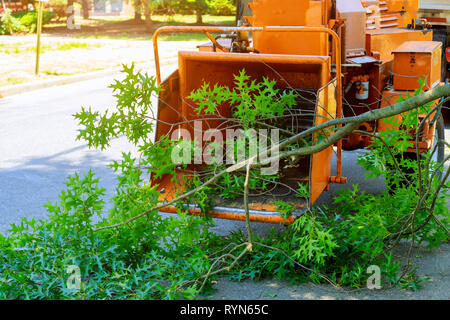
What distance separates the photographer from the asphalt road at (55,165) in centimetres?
410

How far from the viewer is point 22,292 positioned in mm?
3801

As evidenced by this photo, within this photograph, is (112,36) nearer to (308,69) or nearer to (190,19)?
(190,19)

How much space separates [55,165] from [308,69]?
362 cm

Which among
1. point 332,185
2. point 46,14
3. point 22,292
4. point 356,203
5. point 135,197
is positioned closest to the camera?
point 22,292

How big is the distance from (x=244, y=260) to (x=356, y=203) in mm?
1024

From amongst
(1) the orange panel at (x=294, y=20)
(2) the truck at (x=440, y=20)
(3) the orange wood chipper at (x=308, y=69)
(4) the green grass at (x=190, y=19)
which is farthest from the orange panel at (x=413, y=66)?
(4) the green grass at (x=190, y=19)

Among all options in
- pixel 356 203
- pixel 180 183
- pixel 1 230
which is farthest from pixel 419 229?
pixel 1 230

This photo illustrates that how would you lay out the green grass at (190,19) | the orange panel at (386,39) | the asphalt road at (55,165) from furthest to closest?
the green grass at (190,19)
the orange panel at (386,39)
the asphalt road at (55,165)

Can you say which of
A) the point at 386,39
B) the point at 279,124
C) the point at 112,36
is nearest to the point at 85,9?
the point at 112,36

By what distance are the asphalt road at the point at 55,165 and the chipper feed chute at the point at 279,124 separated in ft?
1.89

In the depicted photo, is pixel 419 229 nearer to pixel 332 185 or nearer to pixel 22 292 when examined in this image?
pixel 332 185

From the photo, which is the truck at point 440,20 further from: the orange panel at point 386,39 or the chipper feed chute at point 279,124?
the chipper feed chute at point 279,124

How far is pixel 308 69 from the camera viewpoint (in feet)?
17.4

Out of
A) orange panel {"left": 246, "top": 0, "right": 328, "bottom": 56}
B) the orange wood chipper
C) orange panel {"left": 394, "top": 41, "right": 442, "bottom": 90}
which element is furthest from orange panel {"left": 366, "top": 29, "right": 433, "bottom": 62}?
orange panel {"left": 246, "top": 0, "right": 328, "bottom": 56}
